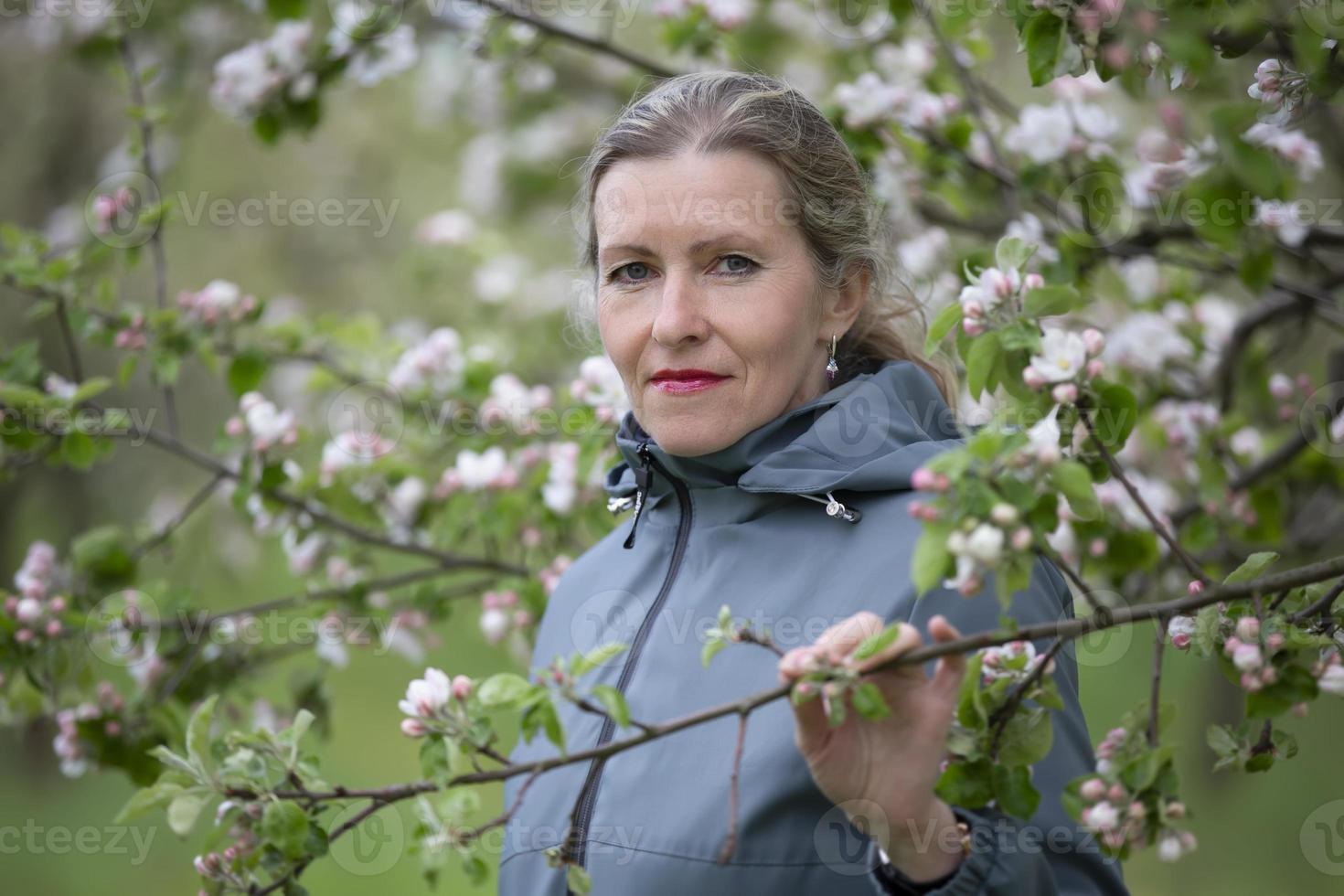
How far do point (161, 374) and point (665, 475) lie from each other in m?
1.55

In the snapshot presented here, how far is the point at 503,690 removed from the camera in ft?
4.22

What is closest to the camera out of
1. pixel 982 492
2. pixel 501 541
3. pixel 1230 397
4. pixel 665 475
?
pixel 982 492

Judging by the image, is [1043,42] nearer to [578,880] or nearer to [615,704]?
[615,704]

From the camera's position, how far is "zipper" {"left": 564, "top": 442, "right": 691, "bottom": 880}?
161 centimetres

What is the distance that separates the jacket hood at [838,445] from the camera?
1.60 metres

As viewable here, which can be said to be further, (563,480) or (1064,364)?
(563,480)

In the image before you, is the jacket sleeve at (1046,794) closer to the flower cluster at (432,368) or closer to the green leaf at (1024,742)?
the green leaf at (1024,742)

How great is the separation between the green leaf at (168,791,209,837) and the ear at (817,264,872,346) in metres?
1.04

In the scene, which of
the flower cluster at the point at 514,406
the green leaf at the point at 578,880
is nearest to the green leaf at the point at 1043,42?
the green leaf at the point at 578,880

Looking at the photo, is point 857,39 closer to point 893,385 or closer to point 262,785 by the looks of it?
point 893,385

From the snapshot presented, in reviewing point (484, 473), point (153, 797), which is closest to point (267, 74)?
point (484, 473)

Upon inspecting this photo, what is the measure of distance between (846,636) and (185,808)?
81 cm

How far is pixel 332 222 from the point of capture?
23.7 feet

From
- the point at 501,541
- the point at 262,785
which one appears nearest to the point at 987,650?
the point at 262,785
